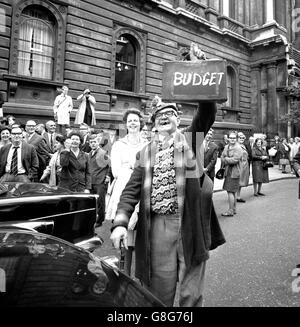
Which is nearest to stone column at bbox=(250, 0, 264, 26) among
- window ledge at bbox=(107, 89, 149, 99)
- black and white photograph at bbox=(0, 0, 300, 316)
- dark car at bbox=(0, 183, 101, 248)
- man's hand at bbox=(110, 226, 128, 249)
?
black and white photograph at bbox=(0, 0, 300, 316)

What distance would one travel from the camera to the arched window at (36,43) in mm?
12133

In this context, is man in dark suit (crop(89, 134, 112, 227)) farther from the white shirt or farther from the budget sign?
the budget sign

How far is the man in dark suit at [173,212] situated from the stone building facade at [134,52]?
12.0 feet

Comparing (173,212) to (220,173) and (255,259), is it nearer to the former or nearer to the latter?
(255,259)

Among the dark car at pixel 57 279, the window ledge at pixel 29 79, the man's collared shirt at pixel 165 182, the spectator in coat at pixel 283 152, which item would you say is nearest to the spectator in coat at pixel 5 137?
the man's collared shirt at pixel 165 182

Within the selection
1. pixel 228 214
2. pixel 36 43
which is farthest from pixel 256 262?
pixel 36 43

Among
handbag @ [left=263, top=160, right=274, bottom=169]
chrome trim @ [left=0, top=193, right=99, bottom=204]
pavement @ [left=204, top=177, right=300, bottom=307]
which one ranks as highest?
handbag @ [left=263, top=160, right=274, bottom=169]

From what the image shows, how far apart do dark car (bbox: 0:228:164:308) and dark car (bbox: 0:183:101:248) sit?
793 mm

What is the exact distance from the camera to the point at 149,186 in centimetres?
228

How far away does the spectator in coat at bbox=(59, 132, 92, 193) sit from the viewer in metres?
5.23

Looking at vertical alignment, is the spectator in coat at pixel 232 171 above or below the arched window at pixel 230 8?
below

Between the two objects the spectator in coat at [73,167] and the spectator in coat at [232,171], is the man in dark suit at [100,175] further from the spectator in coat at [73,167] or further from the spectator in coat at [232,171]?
the spectator in coat at [232,171]

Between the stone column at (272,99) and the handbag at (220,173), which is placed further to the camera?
the stone column at (272,99)
